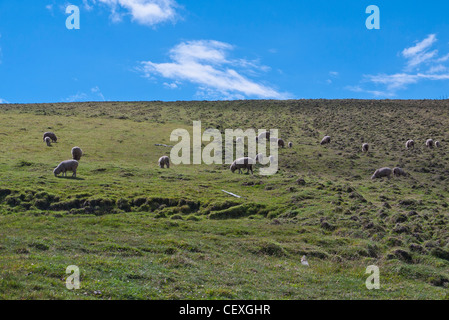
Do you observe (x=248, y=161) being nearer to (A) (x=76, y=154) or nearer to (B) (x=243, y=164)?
(B) (x=243, y=164)

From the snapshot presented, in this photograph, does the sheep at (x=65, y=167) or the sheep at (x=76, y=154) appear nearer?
the sheep at (x=65, y=167)

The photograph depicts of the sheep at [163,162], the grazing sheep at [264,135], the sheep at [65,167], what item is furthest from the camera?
the grazing sheep at [264,135]

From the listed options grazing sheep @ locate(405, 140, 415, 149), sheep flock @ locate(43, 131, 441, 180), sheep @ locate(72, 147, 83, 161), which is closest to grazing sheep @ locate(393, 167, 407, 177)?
sheep flock @ locate(43, 131, 441, 180)

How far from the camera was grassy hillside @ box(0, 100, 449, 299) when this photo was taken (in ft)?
39.7

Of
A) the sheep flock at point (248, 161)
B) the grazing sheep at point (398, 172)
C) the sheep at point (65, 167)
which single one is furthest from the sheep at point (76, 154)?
the grazing sheep at point (398, 172)

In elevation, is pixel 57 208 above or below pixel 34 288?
above

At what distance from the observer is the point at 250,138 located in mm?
54906

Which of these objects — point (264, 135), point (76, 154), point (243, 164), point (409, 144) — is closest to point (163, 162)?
point (243, 164)

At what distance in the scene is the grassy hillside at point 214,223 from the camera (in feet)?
39.7

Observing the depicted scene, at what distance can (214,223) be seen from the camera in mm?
22266

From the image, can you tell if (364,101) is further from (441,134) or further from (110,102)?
(110,102)

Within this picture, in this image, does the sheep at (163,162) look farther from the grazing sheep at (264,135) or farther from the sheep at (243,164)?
the grazing sheep at (264,135)
